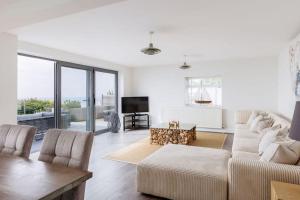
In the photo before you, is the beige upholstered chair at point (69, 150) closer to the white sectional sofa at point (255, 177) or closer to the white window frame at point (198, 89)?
the white sectional sofa at point (255, 177)

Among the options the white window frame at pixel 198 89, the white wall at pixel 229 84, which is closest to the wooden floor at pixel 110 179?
the white wall at pixel 229 84

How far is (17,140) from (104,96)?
484 centimetres

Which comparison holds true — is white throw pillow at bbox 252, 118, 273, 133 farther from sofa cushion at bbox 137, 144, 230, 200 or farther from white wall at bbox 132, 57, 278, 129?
white wall at bbox 132, 57, 278, 129

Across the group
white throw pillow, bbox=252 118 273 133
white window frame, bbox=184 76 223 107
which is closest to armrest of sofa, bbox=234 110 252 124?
white window frame, bbox=184 76 223 107

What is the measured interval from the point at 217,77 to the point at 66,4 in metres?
5.68

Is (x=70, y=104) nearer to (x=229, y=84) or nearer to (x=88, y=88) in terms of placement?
(x=88, y=88)

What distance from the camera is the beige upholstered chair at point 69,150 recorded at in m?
1.57

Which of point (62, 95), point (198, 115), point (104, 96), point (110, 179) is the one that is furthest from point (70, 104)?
point (198, 115)

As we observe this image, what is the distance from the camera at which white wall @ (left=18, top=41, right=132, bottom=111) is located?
412cm

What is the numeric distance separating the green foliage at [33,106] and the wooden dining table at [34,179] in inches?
121

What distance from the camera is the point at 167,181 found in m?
2.40

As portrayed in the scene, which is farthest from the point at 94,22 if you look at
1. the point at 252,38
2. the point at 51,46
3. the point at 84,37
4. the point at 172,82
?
the point at 172,82

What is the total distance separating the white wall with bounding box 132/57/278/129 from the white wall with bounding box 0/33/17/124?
4728 millimetres

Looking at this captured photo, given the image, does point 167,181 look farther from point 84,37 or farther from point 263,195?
point 84,37
